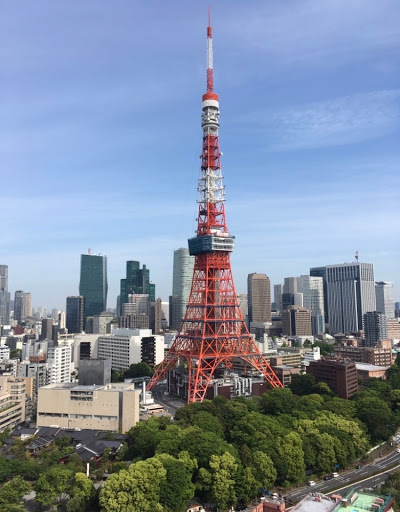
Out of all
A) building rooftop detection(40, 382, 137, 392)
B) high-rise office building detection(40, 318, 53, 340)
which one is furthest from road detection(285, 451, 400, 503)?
high-rise office building detection(40, 318, 53, 340)

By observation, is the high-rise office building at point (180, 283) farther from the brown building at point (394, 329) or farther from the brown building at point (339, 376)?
the brown building at point (339, 376)

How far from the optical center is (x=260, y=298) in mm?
185000

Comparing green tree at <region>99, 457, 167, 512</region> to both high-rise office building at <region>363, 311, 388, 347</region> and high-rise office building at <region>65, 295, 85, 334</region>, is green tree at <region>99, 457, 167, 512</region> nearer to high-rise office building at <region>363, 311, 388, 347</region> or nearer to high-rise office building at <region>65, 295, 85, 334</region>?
high-rise office building at <region>363, 311, 388, 347</region>

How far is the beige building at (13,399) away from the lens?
158 ft

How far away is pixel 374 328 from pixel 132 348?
67248 millimetres

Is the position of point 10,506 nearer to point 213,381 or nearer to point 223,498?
point 223,498

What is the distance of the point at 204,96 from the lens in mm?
60938

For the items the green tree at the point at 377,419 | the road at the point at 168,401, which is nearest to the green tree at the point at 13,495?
the road at the point at 168,401

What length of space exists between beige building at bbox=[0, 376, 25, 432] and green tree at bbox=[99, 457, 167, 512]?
24.8 m

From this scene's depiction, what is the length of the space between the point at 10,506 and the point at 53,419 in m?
19.2

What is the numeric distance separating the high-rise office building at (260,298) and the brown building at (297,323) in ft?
105

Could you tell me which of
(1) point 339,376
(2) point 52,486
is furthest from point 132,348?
(2) point 52,486

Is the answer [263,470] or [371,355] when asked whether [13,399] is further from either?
[371,355]

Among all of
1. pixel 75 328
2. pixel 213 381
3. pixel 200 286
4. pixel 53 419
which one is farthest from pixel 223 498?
pixel 75 328
